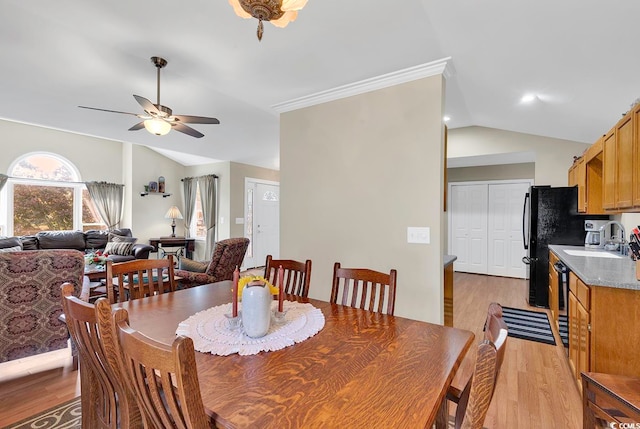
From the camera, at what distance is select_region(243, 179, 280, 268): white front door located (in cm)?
677

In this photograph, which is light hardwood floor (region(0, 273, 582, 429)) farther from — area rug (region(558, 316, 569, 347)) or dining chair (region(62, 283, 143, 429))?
dining chair (region(62, 283, 143, 429))

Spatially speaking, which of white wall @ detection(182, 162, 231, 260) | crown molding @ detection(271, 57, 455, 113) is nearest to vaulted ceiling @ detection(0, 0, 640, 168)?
crown molding @ detection(271, 57, 455, 113)

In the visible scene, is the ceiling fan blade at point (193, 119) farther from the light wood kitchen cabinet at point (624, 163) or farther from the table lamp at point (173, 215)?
the table lamp at point (173, 215)

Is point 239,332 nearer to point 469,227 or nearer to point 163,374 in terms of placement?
point 163,374

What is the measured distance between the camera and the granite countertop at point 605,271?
170 cm

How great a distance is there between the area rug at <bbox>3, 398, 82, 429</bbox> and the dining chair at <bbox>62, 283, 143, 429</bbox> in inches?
29.6

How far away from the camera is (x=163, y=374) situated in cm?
70

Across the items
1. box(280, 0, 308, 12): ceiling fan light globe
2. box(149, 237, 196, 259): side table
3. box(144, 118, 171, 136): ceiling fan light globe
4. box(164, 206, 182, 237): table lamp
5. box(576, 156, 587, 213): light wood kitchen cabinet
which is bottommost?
box(149, 237, 196, 259): side table

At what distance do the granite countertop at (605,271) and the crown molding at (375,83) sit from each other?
1735 mm

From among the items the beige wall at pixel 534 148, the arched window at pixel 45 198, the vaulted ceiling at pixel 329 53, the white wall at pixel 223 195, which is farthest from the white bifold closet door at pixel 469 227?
the arched window at pixel 45 198

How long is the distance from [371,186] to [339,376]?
1.94 meters

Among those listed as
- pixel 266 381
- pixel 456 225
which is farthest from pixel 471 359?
pixel 456 225

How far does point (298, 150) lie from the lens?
10.5 feet

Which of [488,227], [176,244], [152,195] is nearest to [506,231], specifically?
[488,227]
